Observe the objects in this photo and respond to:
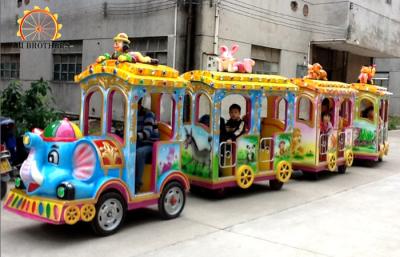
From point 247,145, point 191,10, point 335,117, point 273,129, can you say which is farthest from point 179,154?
point 191,10

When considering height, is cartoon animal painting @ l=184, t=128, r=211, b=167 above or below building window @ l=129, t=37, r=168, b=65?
below

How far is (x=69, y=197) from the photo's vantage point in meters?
5.52

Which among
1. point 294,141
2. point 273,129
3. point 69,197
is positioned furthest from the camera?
point 294,141

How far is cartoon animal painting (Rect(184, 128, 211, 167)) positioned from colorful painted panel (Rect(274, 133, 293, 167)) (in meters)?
1.65

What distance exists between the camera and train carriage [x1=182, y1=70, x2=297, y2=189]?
7891mm

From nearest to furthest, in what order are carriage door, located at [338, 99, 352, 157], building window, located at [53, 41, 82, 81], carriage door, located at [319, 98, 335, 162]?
carriage door, located at [319, 98, 335, 162], carriage door, located at [338, 99, 352, 157], building window, located at [53, 41, 82, 81]

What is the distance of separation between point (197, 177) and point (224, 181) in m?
0.44

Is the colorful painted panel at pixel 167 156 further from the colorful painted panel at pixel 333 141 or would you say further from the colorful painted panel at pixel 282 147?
the colorful painted panel at pixel 333 141

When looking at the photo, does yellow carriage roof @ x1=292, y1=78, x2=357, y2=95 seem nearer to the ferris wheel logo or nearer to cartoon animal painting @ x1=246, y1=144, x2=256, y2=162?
cartoon animal painting @ x1=246, y1=144, x2=256, y2=162

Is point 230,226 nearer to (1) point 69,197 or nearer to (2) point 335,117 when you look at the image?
(1) point 69,197

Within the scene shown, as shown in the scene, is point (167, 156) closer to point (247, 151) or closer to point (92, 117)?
point (247, 151)

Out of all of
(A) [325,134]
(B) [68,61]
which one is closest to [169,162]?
(A) [325,134]

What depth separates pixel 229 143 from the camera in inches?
322

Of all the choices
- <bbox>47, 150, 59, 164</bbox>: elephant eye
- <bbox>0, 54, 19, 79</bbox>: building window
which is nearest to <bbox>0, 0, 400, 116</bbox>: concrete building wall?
<bbox>0, 54, 19, 79</bbox>: building window
